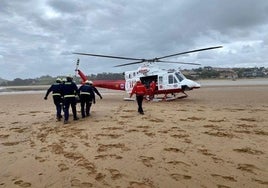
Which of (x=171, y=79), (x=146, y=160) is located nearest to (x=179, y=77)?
(x=171, y=79)

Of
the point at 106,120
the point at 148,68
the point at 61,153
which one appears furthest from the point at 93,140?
the point at 148,68

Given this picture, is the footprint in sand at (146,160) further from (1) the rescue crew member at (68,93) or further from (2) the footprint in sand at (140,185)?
(1) the rescue crew member at (68,93)

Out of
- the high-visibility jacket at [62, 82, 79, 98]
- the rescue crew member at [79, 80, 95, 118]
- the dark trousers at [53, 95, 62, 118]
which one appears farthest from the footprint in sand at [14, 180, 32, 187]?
the rescue crew member at [79, 80, 95, 118]

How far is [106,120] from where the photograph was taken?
38.6 ft

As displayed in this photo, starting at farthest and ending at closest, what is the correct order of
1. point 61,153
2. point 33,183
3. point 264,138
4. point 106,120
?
point 106,120 < point 264,138 < point 61,153 < point 33,183

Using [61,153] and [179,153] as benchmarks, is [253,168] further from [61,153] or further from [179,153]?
[61,153]

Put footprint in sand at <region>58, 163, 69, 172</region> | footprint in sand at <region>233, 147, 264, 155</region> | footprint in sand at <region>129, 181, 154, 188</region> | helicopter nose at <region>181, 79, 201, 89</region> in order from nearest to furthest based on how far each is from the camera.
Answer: footprint in sand at <region>129, 181, 154, 188</region> < footprint in sand at <region>58, 163, 69, 172</region> < footprint in sand at <region>233, 147, 264, 155</region> < helicopter nose at <region>181, 79, 201, 89</region>

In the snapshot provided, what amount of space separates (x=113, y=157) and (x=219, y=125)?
15.0 feet

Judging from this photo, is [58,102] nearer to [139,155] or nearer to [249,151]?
[139,155]

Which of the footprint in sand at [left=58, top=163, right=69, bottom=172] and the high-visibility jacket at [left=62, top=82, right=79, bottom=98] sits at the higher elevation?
the high-visibility jacket at [left=62, top=82, right=79, bottom=98]

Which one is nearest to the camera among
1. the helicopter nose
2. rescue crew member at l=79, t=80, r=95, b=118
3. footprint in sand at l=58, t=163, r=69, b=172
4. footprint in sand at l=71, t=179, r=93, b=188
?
footprint in sand at l=71, t=179, r=93, b=188

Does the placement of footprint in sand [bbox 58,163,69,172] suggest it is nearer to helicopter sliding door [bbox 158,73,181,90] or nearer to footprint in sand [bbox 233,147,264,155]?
footprint in sand [bbox 233,147,264,155]

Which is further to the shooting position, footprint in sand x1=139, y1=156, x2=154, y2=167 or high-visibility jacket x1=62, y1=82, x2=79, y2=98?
high-visibility jacket x1=62, y1=82, x2=79, y2=98

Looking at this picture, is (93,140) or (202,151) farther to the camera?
(93,140)
